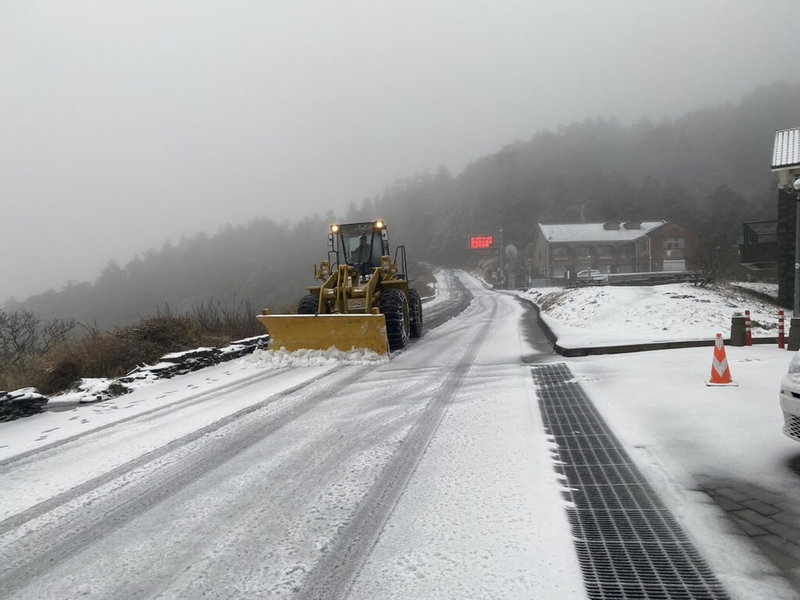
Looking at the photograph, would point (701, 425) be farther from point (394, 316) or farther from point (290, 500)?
point (394, 316)

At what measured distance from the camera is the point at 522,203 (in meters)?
97.8

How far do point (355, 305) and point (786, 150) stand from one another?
1854cm

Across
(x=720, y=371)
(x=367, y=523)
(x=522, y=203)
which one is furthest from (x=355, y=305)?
(x=522, y=203)

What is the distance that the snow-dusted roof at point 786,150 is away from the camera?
18859 millimetres

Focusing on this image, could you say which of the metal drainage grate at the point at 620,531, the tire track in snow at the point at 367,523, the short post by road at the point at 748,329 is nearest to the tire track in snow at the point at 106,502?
the tire track in snow at the point at 367,523

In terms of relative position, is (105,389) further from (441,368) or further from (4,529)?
(441,368)

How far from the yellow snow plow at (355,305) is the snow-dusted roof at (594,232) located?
189 ft

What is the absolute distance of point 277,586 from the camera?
273 cm

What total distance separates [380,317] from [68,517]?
22.9ft

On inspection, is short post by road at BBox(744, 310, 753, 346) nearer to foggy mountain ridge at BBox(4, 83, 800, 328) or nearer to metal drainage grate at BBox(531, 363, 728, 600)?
metal drainage grate at BBox(531, 363, 728, 600)

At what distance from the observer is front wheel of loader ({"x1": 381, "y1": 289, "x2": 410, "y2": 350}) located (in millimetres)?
11719

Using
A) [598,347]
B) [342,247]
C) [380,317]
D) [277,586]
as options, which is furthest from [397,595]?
[342,247]

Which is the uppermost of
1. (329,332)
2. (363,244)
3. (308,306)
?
(363,244)

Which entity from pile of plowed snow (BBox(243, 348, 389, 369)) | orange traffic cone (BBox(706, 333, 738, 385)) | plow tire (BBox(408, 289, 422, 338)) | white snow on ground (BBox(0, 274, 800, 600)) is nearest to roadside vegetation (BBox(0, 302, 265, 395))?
white snow on ground (BBox(0, 274, 800, 600))
